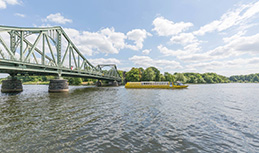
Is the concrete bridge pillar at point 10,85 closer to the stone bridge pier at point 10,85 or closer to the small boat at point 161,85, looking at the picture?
the stone bridge pier at point 10,85

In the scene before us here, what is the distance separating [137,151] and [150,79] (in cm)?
9772

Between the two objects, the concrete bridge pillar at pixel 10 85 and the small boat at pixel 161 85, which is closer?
the concrete bridge pillar at pixel 10 85

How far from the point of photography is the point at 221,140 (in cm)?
737

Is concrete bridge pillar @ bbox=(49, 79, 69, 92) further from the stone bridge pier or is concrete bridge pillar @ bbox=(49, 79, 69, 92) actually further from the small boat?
the small boat

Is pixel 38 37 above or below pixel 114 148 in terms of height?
above

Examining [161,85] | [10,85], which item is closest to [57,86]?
[10,85]

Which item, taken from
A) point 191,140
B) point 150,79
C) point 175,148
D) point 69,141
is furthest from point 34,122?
→ point 150,79

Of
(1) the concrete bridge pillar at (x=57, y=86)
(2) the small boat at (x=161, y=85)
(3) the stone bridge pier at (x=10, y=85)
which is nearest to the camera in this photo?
(1) the concrete bridge pillar at (x=57, y=86)

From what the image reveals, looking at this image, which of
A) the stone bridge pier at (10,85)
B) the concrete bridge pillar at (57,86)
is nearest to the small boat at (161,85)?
the concrete bridge pillar at (57,86)

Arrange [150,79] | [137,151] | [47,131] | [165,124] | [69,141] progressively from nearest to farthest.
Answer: [137,151]
[69,141]
[47,131]
[165,124]
[150,79]

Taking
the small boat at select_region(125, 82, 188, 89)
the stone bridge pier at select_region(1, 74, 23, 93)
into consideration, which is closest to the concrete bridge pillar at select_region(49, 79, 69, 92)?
the stone bridge pier at select_region(1, 74, 23, 93)

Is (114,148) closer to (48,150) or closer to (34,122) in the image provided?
(48,150)

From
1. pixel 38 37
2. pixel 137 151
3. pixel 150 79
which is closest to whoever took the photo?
pixel 137 151

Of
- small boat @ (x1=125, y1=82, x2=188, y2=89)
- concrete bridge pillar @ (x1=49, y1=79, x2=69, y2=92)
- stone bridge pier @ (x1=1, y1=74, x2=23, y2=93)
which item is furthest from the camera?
small boat @ (x1=125, y1=82, x2=188, y2=89)
